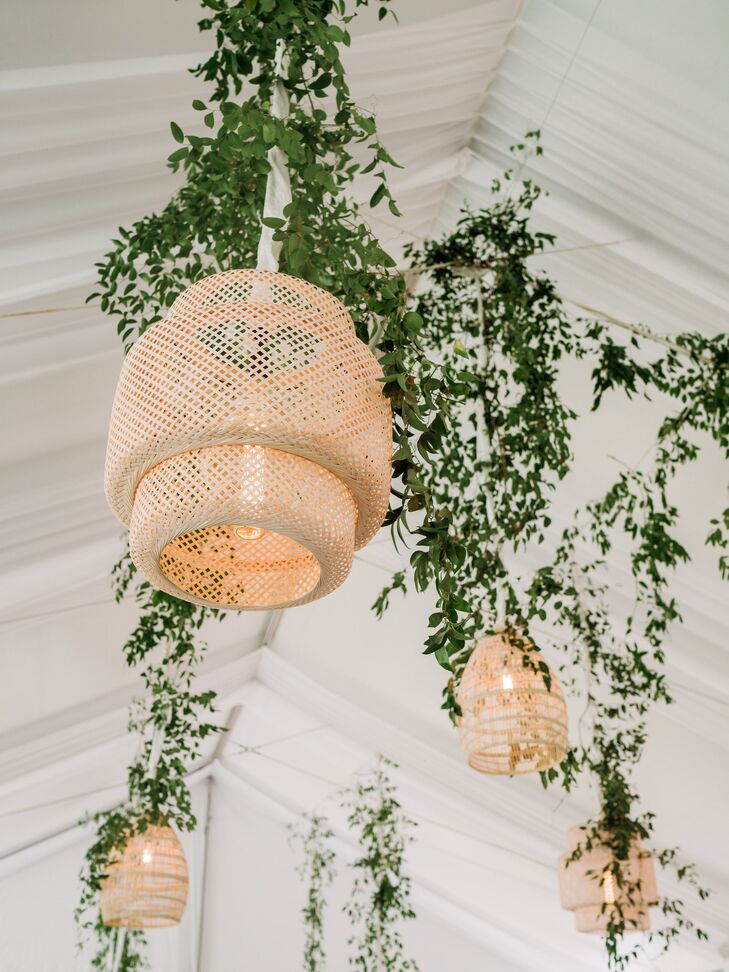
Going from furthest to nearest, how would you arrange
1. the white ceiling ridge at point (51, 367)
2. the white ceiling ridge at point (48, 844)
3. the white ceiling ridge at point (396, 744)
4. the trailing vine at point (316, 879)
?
the white ceiling ridge at point (48, 844) → the trailing vine at point (316, 879) → the white ceiling ridge at point (396, 744) → the white ceiling ridge at point (51, 367)

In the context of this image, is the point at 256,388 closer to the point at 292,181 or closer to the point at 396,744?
the point at 292,181

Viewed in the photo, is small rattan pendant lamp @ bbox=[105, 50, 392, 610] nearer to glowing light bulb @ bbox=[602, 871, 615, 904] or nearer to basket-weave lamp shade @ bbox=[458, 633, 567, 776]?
basket-weave lamp shade @ bbox=[458, 633, 567, 776]

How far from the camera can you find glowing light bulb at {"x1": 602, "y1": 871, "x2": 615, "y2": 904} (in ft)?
13.4

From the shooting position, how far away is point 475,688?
8.43 feet

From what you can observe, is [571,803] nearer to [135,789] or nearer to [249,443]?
[135,789]

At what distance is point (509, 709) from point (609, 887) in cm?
213

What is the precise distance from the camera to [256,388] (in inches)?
41.1

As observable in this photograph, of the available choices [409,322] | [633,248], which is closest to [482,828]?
[633,248]

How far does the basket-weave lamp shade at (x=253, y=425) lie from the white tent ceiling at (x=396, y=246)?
1.09 meters

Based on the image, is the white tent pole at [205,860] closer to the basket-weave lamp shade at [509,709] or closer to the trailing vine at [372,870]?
the trailing vine at [372,870]

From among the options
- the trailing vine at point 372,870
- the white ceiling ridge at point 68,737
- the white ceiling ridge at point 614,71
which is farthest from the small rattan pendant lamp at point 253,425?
the trailing vine at point 372,870

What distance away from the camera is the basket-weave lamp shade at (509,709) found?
8.25 ft

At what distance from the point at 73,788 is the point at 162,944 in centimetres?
391

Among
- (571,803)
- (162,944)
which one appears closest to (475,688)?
(571,803)
